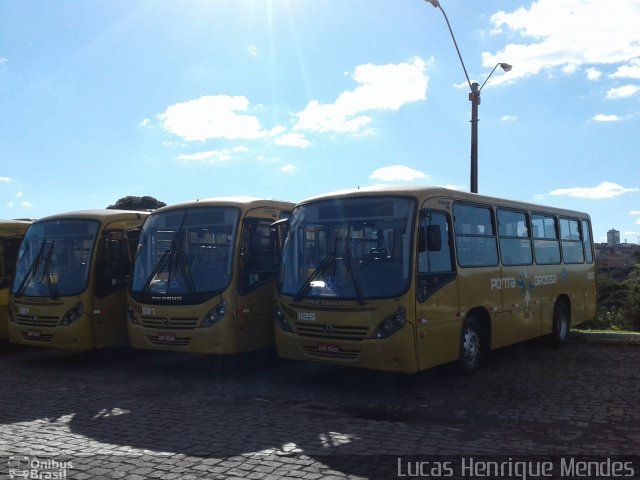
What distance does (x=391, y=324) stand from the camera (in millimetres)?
9148

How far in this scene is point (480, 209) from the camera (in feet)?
37.2

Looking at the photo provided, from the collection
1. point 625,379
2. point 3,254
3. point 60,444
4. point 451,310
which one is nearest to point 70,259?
point 3,254

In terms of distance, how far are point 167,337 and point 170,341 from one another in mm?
86

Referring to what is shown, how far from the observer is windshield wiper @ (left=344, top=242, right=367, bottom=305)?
930cm

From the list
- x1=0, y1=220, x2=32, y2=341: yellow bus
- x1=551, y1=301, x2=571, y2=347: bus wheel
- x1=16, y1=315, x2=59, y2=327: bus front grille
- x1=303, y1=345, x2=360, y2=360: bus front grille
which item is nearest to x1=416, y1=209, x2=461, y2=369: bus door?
x1=303, y1=345, x2=360, y2=360: bus front grille

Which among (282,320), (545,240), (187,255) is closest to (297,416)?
(282,320)

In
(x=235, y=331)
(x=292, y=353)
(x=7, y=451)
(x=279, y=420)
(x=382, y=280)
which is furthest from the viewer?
(x=235, y=331)

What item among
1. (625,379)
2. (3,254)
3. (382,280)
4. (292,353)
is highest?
(3,254)

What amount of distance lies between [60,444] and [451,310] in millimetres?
5521

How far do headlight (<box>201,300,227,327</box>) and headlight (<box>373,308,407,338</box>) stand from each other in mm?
2715

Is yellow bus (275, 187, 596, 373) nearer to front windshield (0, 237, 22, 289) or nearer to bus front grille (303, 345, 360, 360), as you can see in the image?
bus front grille (303, 345, 360, 360)

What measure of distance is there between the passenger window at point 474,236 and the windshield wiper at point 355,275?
177 cm

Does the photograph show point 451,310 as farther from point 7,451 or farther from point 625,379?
point 7,451

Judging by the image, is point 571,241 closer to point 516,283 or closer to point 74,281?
point 516,283
